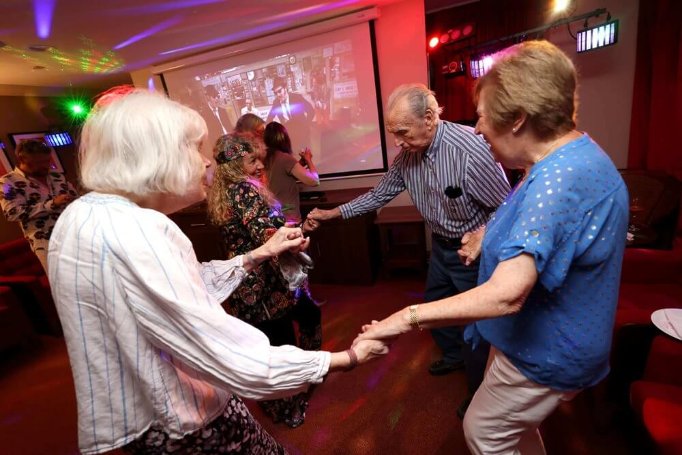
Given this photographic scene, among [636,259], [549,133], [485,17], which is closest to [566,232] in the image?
[549,133]

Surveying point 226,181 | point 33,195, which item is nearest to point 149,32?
point 33,195

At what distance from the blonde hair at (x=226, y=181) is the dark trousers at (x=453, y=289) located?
1015mm

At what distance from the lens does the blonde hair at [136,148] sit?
0.74 m

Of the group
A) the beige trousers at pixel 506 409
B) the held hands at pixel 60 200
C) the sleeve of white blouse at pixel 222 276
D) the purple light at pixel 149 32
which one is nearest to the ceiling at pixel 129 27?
the purple light at pixel 149 32

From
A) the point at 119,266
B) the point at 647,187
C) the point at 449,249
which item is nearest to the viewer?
the point at 119,266

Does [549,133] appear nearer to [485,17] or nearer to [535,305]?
[535,305]

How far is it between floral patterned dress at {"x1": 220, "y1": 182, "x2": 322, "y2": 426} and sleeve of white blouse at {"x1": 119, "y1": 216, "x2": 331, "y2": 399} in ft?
2.61

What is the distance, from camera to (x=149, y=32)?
10.2ft

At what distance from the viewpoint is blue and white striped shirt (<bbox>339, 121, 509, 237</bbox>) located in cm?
165

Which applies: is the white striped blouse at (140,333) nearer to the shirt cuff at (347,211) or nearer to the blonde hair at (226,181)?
the blonde hair at (226,181)

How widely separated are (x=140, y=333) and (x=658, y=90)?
14.2 feet

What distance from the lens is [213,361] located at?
73 centimetres

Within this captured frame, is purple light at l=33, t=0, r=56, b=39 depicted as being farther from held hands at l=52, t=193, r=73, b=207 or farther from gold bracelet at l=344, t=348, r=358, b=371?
gold bracelet at l=344, t=348, r=358, b=371

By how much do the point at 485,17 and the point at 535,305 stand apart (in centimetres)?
396
